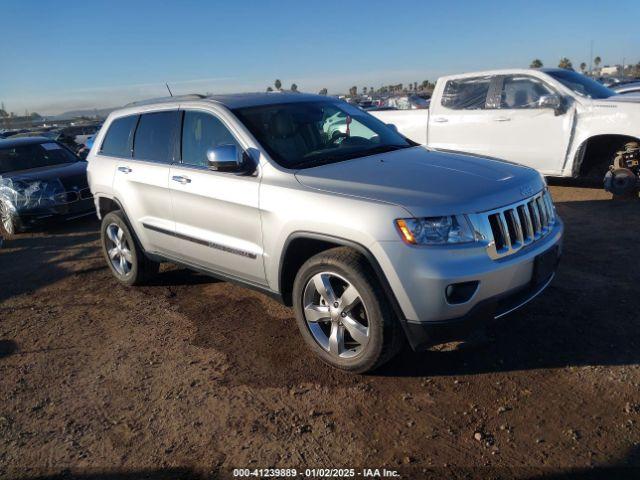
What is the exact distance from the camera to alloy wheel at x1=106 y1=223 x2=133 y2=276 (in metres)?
5.49

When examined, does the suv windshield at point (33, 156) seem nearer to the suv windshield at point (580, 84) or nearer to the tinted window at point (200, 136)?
the tinted window at point (200, 136)

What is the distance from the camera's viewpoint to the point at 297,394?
133 inches

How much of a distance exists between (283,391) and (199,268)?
1.59m

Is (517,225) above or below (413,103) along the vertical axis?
below

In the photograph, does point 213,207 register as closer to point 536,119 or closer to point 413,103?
point 536,119

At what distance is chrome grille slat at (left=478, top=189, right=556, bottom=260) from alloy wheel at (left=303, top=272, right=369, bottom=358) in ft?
2.84

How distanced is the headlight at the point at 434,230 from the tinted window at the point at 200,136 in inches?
66.8

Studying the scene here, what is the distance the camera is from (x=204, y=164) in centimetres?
433

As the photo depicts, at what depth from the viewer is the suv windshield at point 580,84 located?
7686 millimetres

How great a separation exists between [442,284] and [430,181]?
750 mm

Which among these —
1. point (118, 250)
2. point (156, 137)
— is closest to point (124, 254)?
point (118, 250)

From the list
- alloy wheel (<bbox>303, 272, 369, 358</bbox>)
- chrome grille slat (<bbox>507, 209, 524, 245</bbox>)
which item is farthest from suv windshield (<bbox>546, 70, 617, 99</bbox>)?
alloy wheel (<bbox>303, 272, 369, 358</bbox>)

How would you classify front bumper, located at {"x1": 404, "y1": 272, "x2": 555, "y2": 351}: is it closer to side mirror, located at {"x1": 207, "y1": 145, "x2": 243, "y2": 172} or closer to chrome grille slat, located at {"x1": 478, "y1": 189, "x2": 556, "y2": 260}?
chrome grille slat, located at {"x1": 478, "y1": 189, "x2": 556, "y2": 260}

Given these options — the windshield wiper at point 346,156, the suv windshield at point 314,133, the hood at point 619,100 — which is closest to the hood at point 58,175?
the suv windshield at point 314,133
